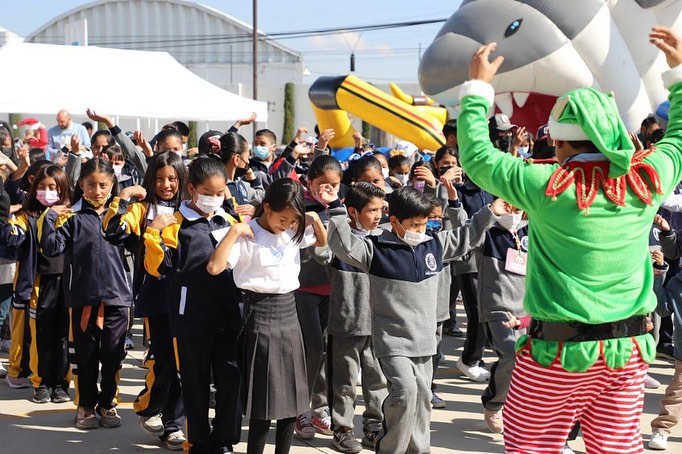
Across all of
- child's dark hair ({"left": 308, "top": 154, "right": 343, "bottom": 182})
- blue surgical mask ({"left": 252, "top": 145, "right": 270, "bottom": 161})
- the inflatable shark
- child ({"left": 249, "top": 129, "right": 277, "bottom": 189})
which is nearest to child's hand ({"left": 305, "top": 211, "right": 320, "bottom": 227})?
child's dark hair ({"left": 308, "top": 154, "right": 343, "bottom": 182})

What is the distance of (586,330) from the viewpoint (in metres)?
3.40

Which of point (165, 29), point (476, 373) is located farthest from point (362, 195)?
point (165, 29)

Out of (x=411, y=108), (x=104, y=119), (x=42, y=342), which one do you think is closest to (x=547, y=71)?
(x=411, y=108)

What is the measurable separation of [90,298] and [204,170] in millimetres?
1389

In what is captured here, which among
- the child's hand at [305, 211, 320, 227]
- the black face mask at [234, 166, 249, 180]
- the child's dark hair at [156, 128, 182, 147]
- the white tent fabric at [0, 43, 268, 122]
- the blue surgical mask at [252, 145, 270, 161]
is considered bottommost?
the child's hand at [305, 211, 320, 227]

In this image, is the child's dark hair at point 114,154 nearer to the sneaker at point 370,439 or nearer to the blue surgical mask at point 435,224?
the blue surgical mask at point 435,224

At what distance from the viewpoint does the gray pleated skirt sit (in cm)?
465

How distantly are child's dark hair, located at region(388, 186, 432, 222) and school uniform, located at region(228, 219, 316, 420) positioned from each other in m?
0.64

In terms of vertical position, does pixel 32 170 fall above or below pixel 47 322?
above

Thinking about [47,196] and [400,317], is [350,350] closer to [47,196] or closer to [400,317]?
[400,317]

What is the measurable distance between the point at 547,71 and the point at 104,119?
27.1ft

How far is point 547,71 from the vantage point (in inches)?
537

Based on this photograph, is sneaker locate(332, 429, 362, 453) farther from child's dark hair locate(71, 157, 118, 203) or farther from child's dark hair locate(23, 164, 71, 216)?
child's dark hair locate(23, 164, 71, 216)

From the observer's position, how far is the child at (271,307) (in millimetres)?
4637
